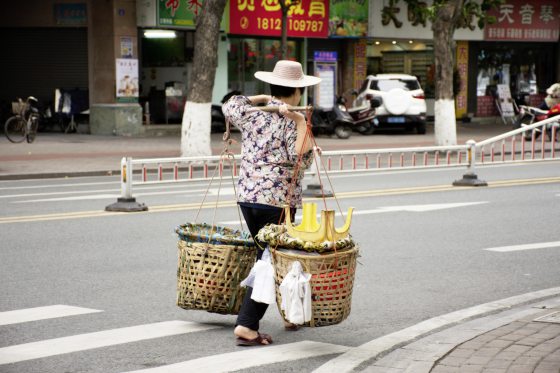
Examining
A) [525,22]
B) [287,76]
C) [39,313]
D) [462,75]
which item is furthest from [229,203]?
[525,22]

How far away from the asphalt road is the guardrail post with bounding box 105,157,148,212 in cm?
29

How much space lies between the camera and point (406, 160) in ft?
74.6

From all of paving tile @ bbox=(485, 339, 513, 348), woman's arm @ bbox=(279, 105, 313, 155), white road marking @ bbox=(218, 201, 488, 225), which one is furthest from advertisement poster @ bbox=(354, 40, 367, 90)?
paving tile @ bbox=(485, 339, 513, 348)

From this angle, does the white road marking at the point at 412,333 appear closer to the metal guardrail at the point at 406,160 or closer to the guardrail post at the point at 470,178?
the metal guardrail at the point at 406,160

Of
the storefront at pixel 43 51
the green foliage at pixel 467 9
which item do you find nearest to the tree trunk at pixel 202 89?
the green foliage at pixel 467 9

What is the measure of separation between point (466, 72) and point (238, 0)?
12371 millimetres

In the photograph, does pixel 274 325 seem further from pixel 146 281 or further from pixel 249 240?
pixel 146 281

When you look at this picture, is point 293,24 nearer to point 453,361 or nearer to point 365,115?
point 365,115

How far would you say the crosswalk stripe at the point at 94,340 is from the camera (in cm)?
667

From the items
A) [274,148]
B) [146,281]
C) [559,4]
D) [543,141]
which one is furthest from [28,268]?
[559,4]

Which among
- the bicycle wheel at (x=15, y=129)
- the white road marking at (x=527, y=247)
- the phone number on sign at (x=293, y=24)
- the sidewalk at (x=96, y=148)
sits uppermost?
the phone number on sign at (x=293, y=24)

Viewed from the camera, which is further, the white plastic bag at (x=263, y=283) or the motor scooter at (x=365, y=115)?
the motor scooter at (x=365, y=115)

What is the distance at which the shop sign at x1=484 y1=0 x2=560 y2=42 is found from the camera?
41688 millimetres

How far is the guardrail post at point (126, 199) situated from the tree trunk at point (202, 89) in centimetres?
829
